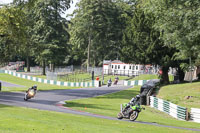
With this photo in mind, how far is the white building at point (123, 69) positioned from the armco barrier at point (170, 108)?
3714 centimetres

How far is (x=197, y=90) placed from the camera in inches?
1234

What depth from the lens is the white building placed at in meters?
66.9

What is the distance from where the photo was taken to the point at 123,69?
7025cm

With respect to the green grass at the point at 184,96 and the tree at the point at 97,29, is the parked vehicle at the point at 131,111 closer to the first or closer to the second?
the green grass at the point at 184,96

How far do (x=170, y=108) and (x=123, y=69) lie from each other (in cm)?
4684

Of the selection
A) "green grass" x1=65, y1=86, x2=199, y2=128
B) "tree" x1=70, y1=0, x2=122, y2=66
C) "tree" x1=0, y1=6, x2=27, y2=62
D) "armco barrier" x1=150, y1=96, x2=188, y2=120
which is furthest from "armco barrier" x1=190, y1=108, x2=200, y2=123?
"tree" x1=70, y1=0, x2=122, y2=66

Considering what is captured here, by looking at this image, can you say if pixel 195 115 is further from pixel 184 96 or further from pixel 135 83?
pixel 135 83

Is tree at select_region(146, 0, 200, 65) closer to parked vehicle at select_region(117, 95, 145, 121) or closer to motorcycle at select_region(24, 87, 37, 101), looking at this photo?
parked vehicle at select_region(117, 95, 145, 121)

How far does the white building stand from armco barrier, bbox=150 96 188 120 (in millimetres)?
37139

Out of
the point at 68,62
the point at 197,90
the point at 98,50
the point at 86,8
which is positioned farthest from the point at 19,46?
the point at 68,62

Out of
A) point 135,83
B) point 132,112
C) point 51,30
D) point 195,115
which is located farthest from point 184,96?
point 51,30

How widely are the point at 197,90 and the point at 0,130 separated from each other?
81.5 feet

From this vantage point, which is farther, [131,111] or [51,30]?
[51,30]

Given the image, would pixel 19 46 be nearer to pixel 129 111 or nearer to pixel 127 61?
pixel 127 61
